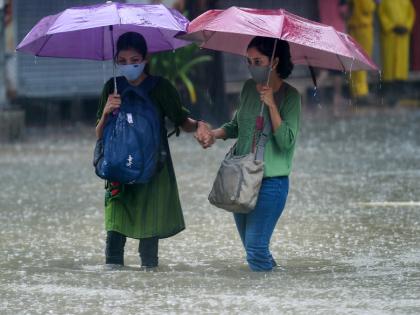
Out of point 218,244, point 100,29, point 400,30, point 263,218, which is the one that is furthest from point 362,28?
point 263,218

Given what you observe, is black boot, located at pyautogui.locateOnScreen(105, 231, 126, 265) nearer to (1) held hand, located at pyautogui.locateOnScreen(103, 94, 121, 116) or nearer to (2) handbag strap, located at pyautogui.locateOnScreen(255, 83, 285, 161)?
(1) held hand, located at pyautogui.locateOnScreen(103, 94, 121, 116)

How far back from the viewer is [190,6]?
17969 millimetres

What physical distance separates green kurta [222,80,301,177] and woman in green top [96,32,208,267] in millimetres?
251

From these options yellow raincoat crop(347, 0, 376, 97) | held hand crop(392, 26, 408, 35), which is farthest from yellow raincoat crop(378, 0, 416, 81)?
yellow raincoat crop(347, 0, 376, 97)

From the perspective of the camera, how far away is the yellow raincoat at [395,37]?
22.0 m

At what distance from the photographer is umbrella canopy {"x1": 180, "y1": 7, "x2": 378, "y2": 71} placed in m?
6.96

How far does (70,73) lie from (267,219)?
11.4 meters

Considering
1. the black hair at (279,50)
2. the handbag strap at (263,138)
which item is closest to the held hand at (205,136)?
the handbag strap at (263,138)

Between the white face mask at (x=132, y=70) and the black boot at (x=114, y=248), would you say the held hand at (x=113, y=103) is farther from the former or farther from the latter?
the black boot at (x=114, y=248)

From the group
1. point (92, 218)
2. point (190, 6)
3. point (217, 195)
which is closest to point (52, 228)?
point (92, 218)

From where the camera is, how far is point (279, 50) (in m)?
7.27

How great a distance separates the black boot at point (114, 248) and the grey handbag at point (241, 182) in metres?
0.72

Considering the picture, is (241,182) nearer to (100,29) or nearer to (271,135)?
(271,135)

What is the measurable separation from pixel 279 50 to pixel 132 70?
32.4 inches
